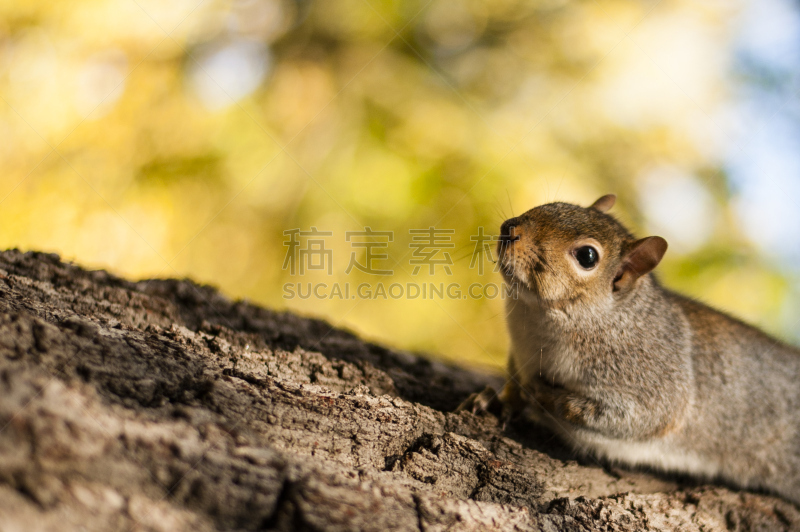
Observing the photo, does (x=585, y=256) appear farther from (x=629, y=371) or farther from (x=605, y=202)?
(x=605, y=202)

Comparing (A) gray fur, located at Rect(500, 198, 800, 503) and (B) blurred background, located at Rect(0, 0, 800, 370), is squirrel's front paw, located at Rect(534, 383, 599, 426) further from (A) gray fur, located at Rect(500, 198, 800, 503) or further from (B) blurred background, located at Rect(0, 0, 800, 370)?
(B) blurred background, located at Rect(0, 0, 800, 370)

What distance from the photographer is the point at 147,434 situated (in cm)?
152

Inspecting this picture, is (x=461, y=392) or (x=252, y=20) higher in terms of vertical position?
(x=252, y=20)

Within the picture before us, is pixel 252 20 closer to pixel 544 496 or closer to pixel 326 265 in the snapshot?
pixel 326 265

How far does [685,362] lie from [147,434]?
280 centimetres

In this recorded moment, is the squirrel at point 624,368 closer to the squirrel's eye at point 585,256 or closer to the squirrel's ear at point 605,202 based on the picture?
the squirrel's eye at point 585,256

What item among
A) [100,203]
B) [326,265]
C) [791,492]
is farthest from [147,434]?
[100,203]

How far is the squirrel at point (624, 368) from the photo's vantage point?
8.80ft

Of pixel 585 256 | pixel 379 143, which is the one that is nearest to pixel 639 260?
pixel 585 256

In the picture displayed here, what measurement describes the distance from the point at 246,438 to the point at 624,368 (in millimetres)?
2026

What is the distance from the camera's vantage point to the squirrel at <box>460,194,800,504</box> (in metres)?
2.68

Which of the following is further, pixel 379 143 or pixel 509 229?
pixel 379 143

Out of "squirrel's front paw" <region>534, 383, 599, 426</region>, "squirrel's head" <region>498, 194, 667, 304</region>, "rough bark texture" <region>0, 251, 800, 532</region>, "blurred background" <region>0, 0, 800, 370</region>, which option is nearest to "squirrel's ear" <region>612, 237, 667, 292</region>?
"squirrel's head" <region>498, 194, 667, 304</region>

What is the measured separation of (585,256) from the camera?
272cm
